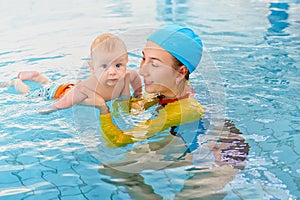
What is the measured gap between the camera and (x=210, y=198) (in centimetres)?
262

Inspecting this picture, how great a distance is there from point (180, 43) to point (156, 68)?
0.23m

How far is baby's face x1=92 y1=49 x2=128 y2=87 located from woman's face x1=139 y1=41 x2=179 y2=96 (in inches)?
11.7

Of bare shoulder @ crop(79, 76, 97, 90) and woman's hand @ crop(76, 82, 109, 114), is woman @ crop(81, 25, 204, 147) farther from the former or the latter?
bare shoulder @ crop(79, 76, 97, 90)

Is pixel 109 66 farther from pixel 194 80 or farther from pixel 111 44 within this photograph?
pixel 194 80

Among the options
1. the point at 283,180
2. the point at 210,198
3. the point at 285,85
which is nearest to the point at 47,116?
the point at 210,198

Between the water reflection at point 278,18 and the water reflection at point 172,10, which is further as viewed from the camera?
the water reflection at point 172,10

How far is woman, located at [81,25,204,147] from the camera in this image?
122 inches

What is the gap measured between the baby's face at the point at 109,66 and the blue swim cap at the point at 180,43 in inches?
13.7

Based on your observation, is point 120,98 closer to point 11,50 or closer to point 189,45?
point 189,45

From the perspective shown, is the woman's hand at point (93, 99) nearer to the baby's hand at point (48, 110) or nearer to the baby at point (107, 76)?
the baby at point (107, 76)

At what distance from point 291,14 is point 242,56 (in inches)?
134

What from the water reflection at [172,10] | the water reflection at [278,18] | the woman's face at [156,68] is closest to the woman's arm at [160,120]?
the woman's face at [156,68]

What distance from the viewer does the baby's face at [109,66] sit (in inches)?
132

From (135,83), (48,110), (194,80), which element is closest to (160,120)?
(135,83)
